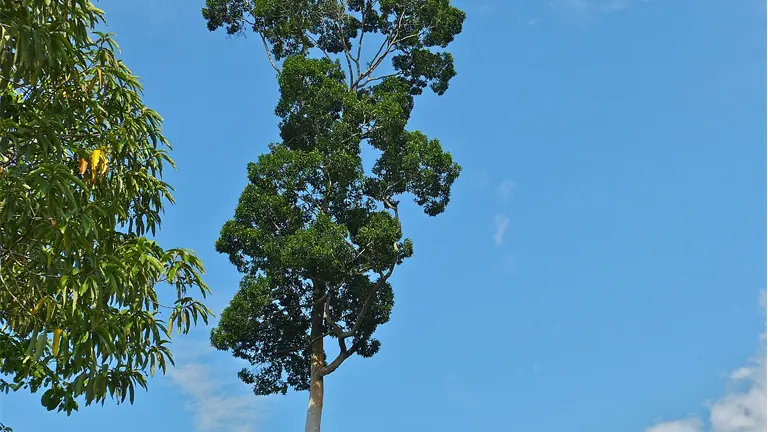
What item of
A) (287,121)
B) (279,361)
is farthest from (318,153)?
(279,361)

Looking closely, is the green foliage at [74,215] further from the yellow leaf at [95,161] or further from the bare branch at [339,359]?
the bare branch at [339,359]

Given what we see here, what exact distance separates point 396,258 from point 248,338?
3082mm

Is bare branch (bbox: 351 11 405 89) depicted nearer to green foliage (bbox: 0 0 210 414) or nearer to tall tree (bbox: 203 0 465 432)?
tall tree (bbox: 203 0 465 432)

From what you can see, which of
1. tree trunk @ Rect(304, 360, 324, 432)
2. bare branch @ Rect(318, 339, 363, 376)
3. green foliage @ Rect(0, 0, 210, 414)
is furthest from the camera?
bare branch @ Rect(318, 339, 363, 376)

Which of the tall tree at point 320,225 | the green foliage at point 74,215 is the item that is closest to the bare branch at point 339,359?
the tall tree at point 320,225

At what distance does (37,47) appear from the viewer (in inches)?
198

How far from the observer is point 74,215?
16.7ft

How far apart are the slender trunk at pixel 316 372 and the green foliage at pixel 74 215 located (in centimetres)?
694

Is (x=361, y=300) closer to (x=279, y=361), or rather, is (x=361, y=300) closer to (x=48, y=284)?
(x=279, y=361)

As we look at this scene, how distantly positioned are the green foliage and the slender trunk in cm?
694

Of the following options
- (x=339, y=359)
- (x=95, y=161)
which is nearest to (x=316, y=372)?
(x=339, y=359)

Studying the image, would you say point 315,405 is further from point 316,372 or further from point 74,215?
point 74,215

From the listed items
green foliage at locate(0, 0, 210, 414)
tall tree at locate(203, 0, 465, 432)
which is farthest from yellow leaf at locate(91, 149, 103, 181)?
tall tree at locate(203, 0, 465, 432)

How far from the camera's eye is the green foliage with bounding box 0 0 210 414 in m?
5.10
